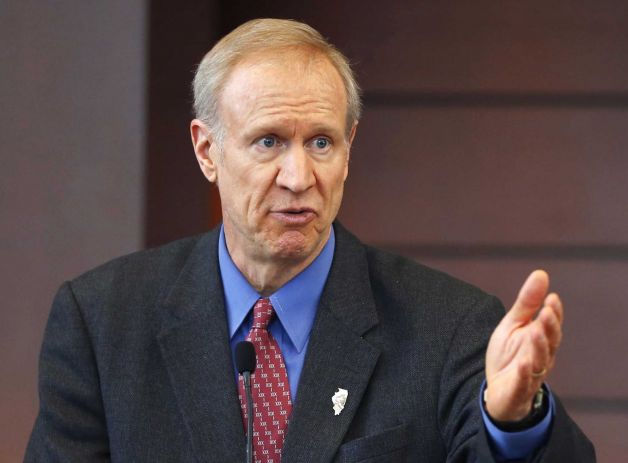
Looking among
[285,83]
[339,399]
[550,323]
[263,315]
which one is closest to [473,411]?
[339,399]

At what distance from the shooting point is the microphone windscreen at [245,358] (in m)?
2.18

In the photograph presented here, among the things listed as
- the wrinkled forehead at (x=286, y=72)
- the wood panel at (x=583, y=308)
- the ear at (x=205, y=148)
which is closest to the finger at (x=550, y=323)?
the wrinkled forehead at (x=286, y=72)

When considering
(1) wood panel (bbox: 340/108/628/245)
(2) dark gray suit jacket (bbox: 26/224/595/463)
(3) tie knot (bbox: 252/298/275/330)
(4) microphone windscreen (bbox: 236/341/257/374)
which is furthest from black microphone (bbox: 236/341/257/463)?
(1) wood panel (bbox: 340/108/628/245)

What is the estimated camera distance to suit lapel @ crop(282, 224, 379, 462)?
231 cm

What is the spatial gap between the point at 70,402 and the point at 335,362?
20.4 inches

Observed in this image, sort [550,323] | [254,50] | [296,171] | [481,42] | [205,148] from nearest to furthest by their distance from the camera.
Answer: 1. [550,323]
2. [296,171]
3. [254,50]
4. [205,148]
5. [481,42]

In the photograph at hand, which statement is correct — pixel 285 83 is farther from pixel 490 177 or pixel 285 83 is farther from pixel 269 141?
pixel 490 177

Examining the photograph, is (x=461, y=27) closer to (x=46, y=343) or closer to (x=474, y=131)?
(x=474, y=131)

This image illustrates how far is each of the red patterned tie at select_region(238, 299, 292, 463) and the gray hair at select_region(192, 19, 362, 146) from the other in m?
0.40

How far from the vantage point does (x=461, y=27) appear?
3.97 meters

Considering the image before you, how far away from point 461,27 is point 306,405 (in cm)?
193

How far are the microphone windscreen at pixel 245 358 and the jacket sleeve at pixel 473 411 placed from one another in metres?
0.39

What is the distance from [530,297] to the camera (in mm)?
1955

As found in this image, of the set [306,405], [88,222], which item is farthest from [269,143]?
[88,222]
